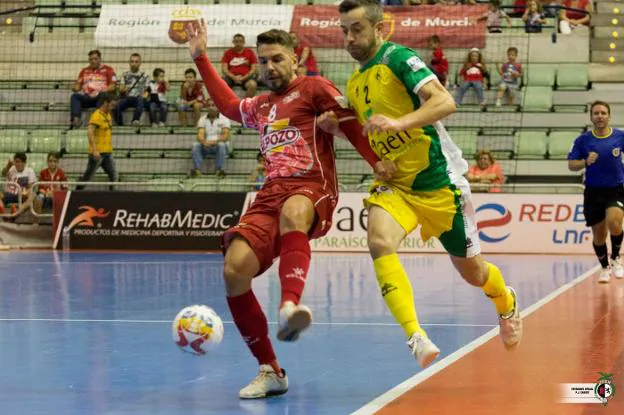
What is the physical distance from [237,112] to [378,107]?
40.2 inches

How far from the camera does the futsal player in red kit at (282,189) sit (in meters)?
6.16

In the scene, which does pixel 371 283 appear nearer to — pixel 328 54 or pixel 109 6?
pixel 328 54

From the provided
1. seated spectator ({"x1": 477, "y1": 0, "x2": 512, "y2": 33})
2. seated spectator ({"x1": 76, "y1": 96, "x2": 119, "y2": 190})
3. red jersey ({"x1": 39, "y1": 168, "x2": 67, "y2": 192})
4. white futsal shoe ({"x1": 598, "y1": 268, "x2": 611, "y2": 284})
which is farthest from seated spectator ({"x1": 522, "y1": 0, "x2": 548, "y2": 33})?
white futsal shoe ({"x1": 598, "y1": 268, "x2": 611, "y2": 284})

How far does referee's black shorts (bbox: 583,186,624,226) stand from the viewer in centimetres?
1330

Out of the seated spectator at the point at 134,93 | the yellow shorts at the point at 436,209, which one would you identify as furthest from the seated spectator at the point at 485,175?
the yellow shorts at the point at 436,209

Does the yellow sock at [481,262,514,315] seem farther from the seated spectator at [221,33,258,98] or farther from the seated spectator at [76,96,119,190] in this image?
the seated spectator at [221,33,258,98]

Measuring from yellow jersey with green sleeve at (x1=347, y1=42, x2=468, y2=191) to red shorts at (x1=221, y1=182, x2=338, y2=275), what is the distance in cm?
45

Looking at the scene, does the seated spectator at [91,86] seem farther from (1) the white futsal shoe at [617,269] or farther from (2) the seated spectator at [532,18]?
(1) the white futsal shoe at [617,269]

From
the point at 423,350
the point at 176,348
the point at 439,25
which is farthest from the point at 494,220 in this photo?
the point at 423,350

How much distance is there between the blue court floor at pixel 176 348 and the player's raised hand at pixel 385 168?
1.23m

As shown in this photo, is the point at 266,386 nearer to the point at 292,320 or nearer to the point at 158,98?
the point at 292,320

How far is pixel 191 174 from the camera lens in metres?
21.2

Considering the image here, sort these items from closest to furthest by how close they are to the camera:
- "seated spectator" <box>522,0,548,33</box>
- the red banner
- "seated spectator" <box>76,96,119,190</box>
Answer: "seated spectator" <box>76,96,119,190</box>
the red banner
"seated spectator" <box>522,0,548,33</box>

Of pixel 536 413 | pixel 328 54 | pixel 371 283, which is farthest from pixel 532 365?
pixel 328 54
